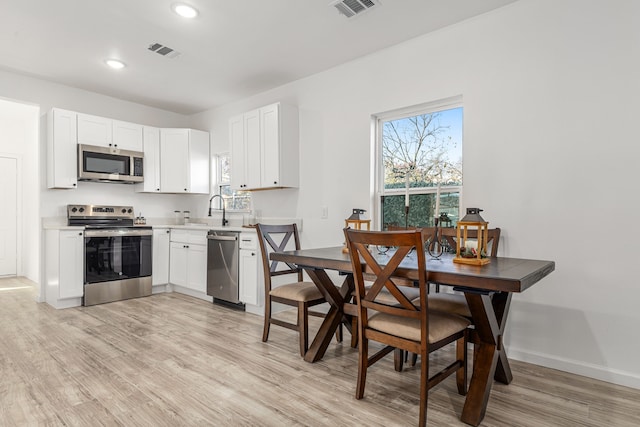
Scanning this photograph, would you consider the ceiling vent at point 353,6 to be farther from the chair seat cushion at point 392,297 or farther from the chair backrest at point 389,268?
the chair seat cushion at point 392,297

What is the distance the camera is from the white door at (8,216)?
629 cm

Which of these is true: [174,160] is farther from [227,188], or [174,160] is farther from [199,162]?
[227,188]

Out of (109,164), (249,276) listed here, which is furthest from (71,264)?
(249,276)

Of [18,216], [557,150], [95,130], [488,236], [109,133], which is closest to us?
[557,150]

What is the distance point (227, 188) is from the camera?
17.7 feet

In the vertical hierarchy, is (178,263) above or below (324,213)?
below

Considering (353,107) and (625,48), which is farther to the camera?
(353,107)

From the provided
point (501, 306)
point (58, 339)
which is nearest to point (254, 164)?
point (58, 339)

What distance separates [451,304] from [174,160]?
434 centimetres

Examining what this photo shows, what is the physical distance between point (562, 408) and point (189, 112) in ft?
18.8

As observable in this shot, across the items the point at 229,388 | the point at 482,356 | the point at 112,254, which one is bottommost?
the point at 229,388

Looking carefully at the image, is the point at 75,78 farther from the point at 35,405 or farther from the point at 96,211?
the point at 35,405

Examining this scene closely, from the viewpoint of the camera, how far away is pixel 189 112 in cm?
579

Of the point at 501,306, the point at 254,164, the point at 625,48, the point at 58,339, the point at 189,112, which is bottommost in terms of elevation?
the point at 58,339
